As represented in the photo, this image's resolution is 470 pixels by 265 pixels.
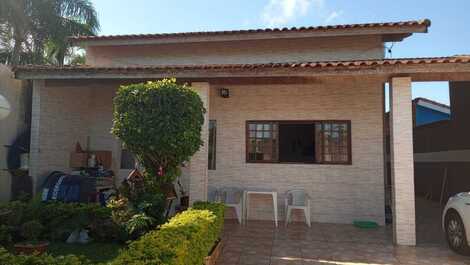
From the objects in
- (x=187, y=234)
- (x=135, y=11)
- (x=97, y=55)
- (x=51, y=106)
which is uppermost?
(x=135, y=11)

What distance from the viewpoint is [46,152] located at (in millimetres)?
8555

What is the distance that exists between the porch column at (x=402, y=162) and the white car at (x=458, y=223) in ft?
1.95

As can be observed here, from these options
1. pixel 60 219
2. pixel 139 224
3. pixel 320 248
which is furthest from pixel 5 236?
pixel 320 248

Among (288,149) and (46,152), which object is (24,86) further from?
(288,149)

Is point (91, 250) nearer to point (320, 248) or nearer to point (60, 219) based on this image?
point (60, 219)

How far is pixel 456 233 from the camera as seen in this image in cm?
617

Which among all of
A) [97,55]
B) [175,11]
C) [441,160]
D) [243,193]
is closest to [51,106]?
[97,55]

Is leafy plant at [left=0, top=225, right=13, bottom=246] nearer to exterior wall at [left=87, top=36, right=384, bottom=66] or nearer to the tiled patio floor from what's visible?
the tiled patio floor

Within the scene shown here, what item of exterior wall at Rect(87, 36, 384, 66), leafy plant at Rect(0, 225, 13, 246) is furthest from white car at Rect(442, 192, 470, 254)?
leafy plant at Rect(0, 225, 13, 246)

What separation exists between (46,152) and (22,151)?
655 millimetres

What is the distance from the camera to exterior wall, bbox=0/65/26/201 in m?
8.28

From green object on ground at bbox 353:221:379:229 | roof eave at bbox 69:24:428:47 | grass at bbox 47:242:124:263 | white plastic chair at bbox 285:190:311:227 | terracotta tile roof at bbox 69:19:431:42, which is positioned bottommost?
green object on ground at bbox 353:221:379:229

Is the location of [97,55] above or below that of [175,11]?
below

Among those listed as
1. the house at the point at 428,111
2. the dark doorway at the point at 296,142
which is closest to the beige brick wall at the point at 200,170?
the dark doorway at the point at 296,142
